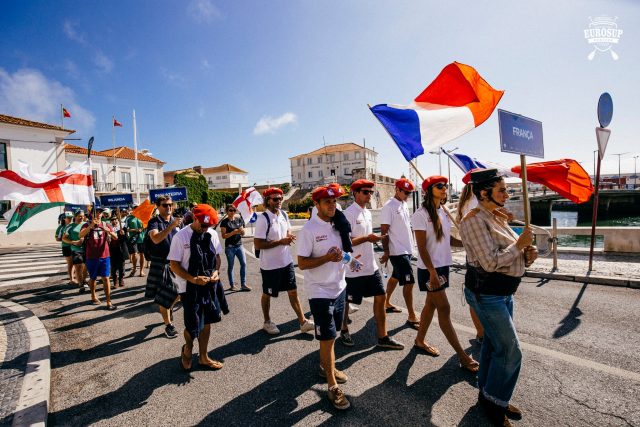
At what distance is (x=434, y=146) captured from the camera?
185 inches

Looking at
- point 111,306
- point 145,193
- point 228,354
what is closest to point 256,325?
point 228,354

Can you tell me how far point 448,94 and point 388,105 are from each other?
0.99 m

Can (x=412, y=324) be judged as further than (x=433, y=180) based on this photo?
Yes

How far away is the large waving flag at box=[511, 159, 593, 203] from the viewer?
5.55 m

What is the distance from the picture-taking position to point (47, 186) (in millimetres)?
7531

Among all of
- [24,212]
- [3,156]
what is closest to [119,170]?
[3,156]

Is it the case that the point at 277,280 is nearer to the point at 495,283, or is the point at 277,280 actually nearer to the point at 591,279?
the point at 495,283

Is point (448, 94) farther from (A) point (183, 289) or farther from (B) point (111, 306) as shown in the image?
(B) point (111, 306)

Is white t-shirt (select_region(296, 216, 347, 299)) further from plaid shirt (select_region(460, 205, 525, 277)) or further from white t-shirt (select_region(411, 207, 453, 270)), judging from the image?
plaid shirt (select_region(460, 205, 525, 277))

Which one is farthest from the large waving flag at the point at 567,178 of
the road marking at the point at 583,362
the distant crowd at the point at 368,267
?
the road marking at the point at 583,362

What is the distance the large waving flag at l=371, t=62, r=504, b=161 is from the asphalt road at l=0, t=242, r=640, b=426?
2657 millimetres

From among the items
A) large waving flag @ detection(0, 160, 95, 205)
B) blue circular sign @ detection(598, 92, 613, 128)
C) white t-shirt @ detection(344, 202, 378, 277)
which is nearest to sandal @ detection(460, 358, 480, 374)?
white t-shirt @ detection(344, 202, 378, 277)

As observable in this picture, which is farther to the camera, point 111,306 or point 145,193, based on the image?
point 145,193

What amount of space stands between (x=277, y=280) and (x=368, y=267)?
4.63 ft
